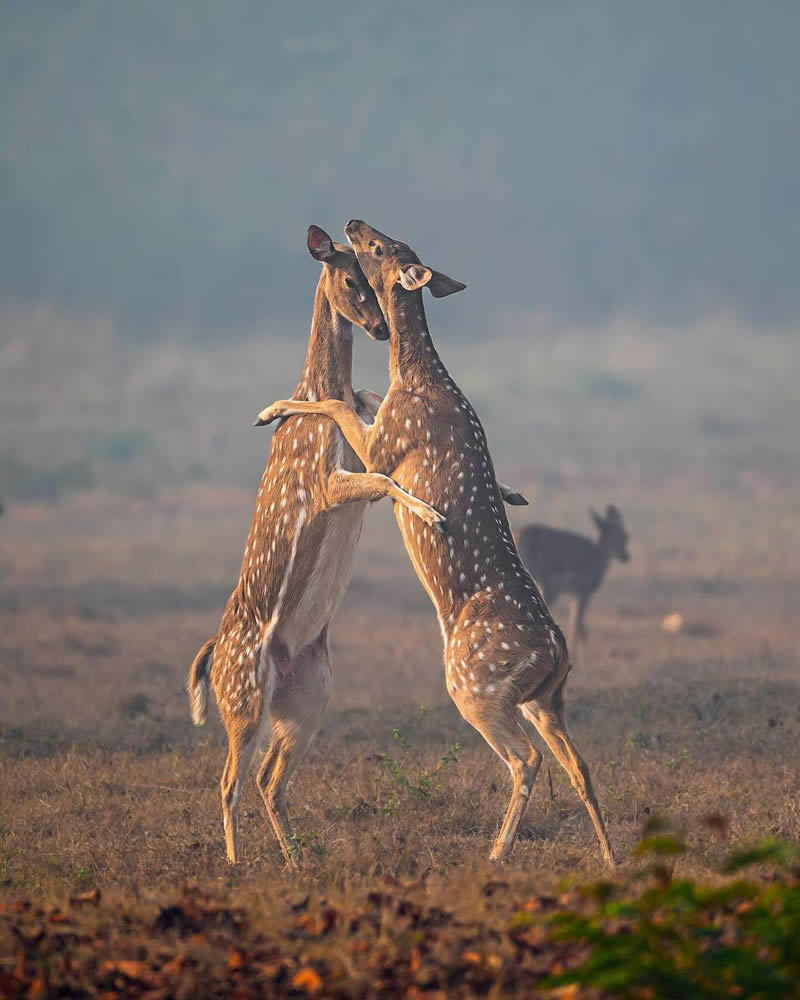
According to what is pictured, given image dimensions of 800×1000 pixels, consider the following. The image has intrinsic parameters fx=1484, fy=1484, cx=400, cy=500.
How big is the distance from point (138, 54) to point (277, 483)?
134m

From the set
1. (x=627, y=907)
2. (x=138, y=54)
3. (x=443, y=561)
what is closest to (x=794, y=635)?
(x=443, y=561)

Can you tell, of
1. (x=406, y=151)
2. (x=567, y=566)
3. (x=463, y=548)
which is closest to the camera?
(x=463, y=548)

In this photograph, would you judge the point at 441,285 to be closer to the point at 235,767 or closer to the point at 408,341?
the point at 408,341

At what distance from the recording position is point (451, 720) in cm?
1256

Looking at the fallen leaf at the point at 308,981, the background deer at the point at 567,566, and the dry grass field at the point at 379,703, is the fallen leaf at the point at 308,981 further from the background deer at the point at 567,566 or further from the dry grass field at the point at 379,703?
the background deer at the point at 567,566

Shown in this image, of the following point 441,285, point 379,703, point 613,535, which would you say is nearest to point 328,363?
point 441,285

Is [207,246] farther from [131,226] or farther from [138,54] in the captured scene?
[138,54]

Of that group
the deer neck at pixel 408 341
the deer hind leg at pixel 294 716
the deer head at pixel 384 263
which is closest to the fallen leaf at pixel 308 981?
the deer hind leg at pixel 294 716

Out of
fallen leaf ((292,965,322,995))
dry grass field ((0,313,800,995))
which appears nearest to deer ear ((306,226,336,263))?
dry grass field ((0,313,800,995))

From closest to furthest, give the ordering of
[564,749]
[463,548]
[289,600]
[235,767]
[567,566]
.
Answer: [564,749], [235,767], [463,548], [289,600], [567,566]

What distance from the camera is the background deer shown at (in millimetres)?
18422

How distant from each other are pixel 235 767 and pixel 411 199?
4542 inches

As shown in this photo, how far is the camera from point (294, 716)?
9242 mm

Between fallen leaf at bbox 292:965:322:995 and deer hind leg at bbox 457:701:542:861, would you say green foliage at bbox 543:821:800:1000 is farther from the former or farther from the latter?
deer hind leg at bbox 457:701:542:861
